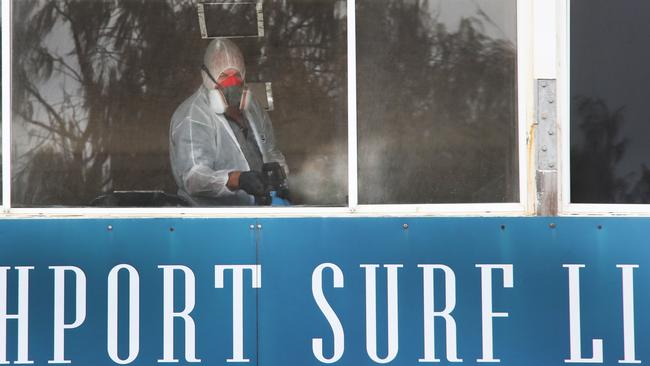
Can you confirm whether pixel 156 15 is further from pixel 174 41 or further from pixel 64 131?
pixel 64 131

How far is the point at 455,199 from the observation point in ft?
11.7

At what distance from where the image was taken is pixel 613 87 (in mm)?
3562

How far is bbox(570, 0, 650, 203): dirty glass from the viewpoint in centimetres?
356

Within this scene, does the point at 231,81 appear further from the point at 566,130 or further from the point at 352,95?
the point at 566,130

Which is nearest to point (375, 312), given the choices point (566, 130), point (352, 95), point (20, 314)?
point (352, 95)

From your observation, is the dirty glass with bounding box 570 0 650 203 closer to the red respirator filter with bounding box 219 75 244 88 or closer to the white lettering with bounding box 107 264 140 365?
the red respirator filter with bounding box 219 75 244 88

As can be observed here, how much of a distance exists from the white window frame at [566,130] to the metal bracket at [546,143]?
0.10 feet

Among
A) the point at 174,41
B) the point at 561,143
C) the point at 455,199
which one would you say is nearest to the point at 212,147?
the point at 174,41

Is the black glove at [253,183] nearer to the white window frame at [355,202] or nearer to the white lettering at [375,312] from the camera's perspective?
the white window frame at [355,202]

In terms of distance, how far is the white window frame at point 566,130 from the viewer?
11.6ft

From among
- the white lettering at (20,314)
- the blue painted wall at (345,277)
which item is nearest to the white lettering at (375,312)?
the blue painted wall at (345,277)

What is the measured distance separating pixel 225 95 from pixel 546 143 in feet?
3.98

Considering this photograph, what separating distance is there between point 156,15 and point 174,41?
118 mm

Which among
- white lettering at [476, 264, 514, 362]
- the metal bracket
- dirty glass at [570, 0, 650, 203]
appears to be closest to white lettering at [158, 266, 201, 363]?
white lettering at [476, 264, 514, 362]
